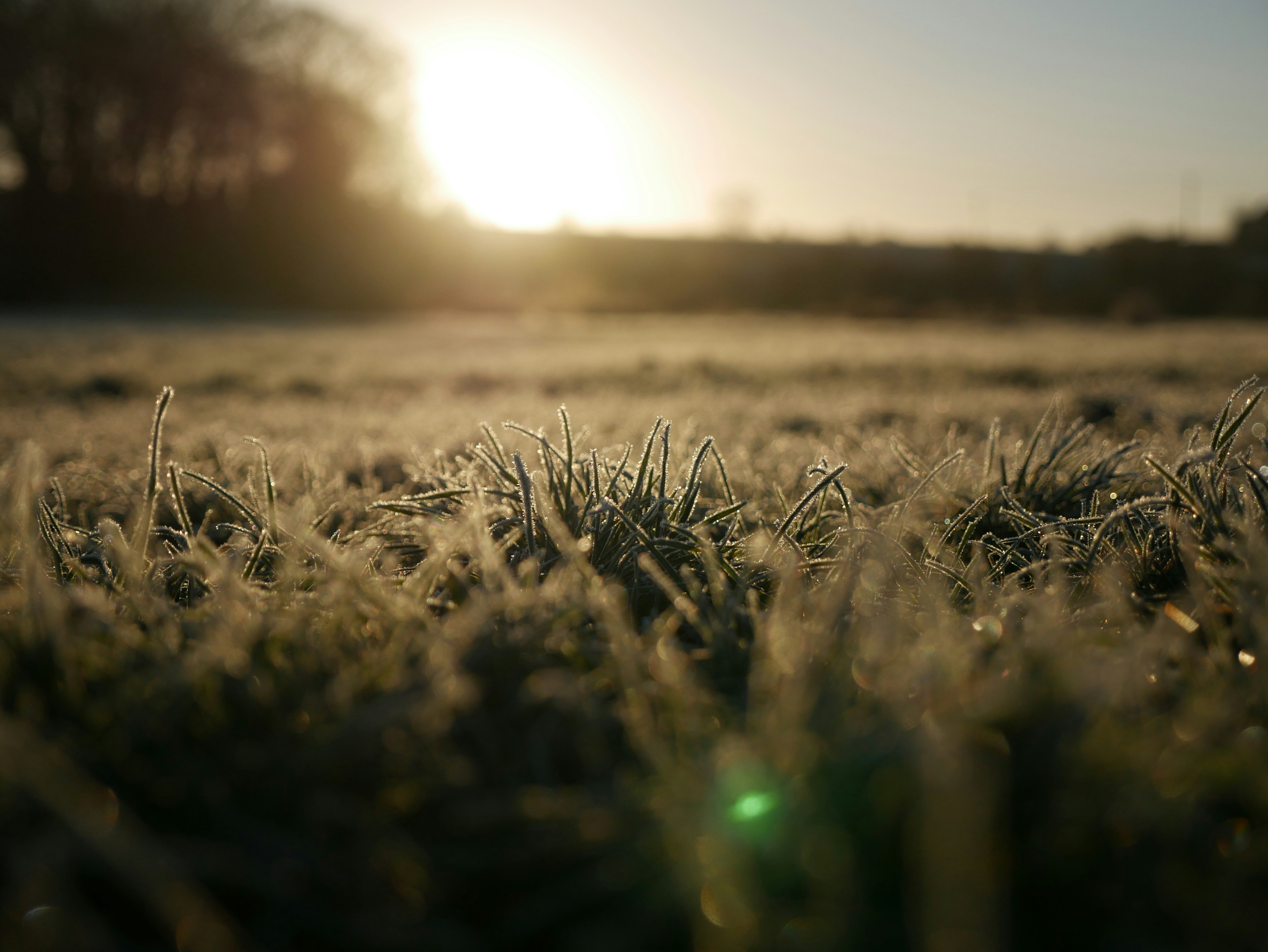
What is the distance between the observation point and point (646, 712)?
0.81 m

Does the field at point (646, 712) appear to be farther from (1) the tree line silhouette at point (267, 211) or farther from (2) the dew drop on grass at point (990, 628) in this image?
(1) the tree line silhouette at point (267, 211)

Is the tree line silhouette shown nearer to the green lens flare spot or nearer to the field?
the field

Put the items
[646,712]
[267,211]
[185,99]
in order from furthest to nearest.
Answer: [267,211] < [185,99] < [646,712]

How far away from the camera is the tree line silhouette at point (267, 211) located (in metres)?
19.9

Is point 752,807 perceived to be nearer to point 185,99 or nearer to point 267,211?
point 185,99

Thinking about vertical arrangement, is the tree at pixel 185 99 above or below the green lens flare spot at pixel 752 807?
above

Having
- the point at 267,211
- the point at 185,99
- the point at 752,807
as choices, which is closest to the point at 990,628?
the point at 752,807

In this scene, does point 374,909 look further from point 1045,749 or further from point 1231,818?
point 1231,818

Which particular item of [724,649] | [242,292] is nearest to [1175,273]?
[242,292]

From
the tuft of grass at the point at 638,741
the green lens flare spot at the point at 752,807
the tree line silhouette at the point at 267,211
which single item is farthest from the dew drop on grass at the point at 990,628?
the tree line silhouette at the point at 267,211

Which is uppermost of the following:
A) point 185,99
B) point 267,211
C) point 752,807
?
point 185,99

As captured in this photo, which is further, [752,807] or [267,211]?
[267,211]

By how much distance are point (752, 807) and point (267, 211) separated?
1050 inches

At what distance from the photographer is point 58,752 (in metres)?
0.73
